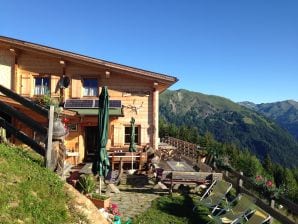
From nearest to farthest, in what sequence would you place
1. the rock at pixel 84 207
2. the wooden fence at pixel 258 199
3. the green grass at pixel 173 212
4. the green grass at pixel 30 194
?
the green grass at pixel 30 194 < the rock at pixel 84 207 < the wooden fence at pixel 258 199 < the green grass at pixel 173 212

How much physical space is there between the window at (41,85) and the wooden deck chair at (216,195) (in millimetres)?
12353

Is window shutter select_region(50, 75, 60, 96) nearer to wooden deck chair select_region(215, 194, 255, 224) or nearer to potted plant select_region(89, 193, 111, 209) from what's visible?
potted plant select_region(89, 193, 111, 209)

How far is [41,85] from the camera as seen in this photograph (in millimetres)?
21625

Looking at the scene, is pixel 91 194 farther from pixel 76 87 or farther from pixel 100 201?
pixel 76 87

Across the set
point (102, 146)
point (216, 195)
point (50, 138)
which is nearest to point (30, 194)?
point (50, 138)

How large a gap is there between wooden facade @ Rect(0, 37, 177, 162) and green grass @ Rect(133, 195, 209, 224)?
25.1 feet

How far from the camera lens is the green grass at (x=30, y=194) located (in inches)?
230

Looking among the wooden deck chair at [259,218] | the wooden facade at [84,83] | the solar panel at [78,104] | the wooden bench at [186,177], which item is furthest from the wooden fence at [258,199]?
the solar panel at [78,104]

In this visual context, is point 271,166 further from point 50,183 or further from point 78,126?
point 50,183

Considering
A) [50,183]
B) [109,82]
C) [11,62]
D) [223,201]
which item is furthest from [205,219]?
[11,62]

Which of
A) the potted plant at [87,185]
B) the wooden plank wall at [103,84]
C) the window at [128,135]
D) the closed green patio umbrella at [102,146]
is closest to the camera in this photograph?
the potted plant at [87,185]

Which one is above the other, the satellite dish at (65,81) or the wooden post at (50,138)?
the satellite dish at (65,81)

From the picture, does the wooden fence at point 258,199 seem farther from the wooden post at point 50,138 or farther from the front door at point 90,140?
the front door at point 90,140

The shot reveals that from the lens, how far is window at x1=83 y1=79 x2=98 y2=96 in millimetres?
21344
